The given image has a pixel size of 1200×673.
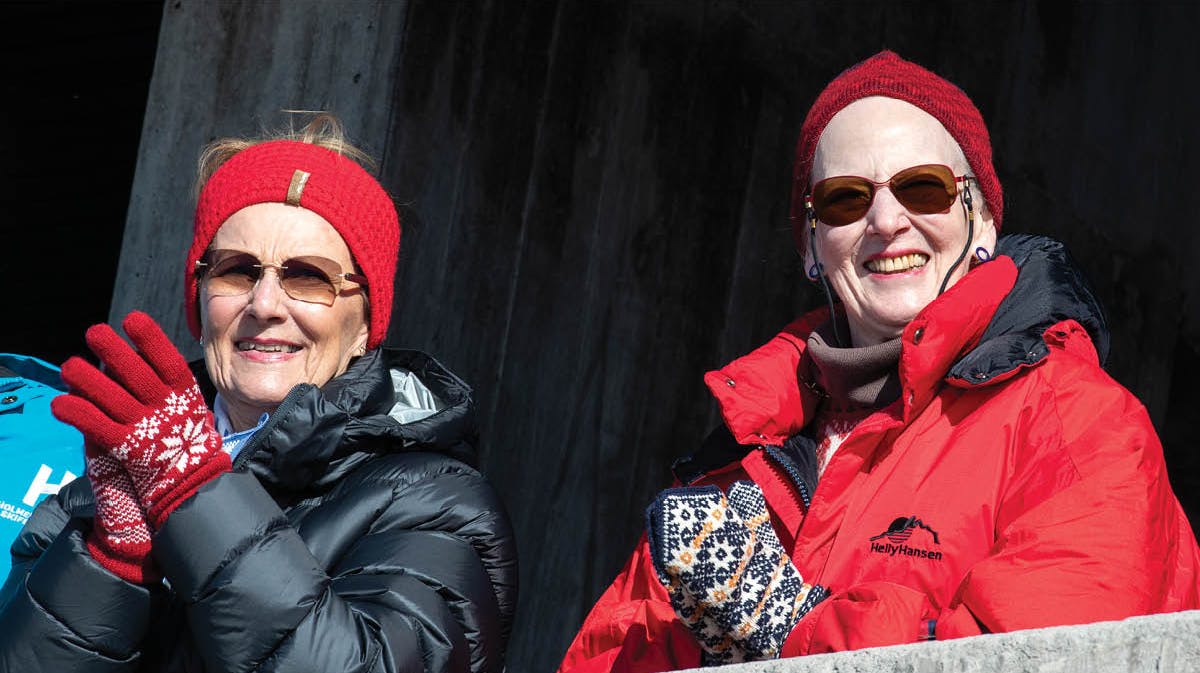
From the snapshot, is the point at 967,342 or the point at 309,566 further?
the point at 967,342

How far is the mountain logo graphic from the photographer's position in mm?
2334

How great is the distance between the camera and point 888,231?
2.64 metres

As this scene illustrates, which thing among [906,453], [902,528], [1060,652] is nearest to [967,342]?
[906,453]

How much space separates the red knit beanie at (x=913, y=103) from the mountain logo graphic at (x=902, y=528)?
0.68 m

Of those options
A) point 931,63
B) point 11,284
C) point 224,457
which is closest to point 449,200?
point 224,457

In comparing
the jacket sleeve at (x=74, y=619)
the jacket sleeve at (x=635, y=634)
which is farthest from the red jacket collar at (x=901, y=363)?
the jacket sleeve at (x=74, y=619)

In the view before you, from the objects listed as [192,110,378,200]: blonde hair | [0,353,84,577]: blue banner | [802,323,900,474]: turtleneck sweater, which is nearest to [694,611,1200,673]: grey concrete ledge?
[802,323,900,474]: turtleneck sweater

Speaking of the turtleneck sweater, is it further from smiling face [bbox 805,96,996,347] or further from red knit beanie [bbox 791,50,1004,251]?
red knit beanie [bbox 791,50,1004,251]

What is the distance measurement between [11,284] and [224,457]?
5006mm

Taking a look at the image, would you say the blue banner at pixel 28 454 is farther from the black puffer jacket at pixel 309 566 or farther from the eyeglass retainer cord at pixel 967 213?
the eyeglass retainer cord at pixel 967 213

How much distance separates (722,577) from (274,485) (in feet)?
2.73

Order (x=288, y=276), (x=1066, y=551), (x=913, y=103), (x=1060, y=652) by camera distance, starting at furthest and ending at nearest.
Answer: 1. (x=288, y=276)
2. (x=913, y=103)
3. (x=1066, y=551)
4. (x=1060, y=652)

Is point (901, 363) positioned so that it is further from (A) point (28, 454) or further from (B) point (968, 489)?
(A) point (28, 454)

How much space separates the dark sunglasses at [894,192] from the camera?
265cm
